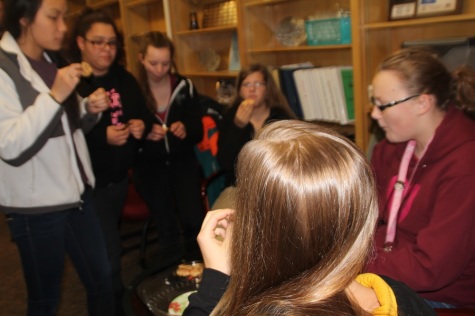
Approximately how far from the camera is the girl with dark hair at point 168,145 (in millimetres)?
2424

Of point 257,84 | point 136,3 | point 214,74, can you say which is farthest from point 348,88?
point 136,3

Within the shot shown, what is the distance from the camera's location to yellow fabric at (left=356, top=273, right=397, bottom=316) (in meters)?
0.80

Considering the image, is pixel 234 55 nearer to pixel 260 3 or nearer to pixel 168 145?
pixel 260 3

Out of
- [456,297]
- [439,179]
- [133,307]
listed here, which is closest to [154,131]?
[133,307]

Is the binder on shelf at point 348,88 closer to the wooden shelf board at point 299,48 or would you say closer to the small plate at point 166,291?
the wooden shelf board at point 299,48

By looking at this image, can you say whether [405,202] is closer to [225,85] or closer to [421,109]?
[421,109]

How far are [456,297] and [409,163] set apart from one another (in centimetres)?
49

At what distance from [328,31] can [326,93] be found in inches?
14.8

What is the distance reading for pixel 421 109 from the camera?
156cm

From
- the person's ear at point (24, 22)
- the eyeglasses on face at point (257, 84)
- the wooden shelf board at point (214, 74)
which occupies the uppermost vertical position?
the person's ear at point (24, 22)

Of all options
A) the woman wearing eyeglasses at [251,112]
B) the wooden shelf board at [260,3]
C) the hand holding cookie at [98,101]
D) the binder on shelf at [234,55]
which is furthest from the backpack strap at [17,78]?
the binder on shelf at [234,55]

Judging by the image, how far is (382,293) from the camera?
84 centimetres

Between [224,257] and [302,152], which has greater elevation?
[302,152]

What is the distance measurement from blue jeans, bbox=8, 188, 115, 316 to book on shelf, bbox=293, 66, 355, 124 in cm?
158
